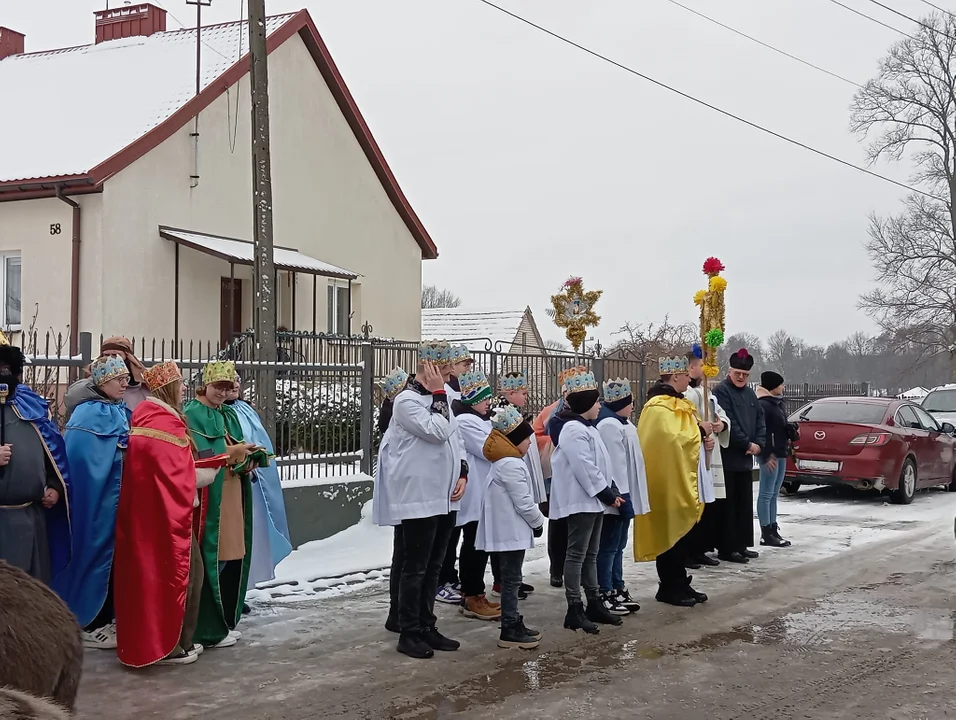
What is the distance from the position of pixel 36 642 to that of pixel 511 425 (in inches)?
158

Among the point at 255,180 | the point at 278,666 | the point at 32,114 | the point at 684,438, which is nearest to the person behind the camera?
the point at 278,666

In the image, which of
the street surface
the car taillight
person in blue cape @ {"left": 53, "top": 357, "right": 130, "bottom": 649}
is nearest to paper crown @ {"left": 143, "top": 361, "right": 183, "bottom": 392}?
person in blue cape @ {"left": 53, "top": 357, "right": 130, "bottom": 649}

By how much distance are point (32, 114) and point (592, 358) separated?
13.3m

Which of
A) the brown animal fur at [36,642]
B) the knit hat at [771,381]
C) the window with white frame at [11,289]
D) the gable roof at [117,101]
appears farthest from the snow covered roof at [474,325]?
the brown animal fur at [36,642]

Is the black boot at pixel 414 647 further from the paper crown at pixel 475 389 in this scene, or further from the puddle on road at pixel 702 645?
the paper crown at pixel 475 389

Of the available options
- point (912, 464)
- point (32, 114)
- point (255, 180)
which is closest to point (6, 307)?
point (32, 114)

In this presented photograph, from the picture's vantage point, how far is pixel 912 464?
15.4 metres

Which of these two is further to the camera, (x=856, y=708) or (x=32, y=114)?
(x=32, y=114)

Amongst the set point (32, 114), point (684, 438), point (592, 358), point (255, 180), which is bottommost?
point (684, 438)

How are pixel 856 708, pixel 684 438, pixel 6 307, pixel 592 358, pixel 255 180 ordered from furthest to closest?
pixel 6 307
pixel 592 358
pixel 255 180
pixel 684 438
pixel 856 708

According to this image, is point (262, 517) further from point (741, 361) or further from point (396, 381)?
point (741, 361)

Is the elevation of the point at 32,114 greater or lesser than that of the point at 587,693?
greater

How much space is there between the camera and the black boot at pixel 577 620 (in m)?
7.42

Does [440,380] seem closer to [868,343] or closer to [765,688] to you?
[765,688]
